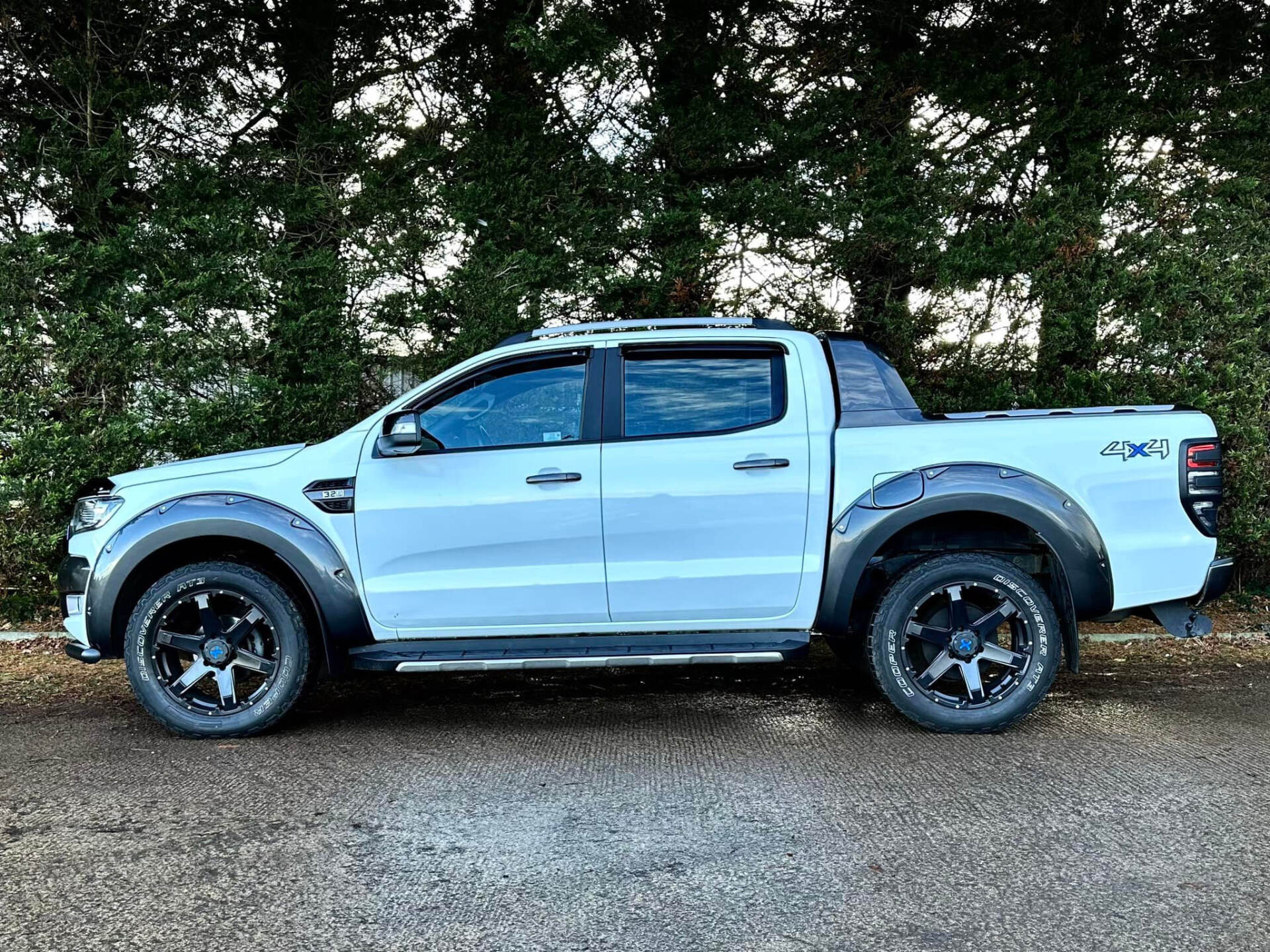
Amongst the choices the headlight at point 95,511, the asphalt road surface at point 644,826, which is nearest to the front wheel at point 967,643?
the asphalt road surface at point 644,826

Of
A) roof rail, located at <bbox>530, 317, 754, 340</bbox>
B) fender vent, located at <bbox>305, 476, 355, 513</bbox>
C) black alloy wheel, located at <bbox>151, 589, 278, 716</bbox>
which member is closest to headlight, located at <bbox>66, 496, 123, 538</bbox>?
black alloy wheel, located at <bbox>151, 589, 278, 716</bbox>

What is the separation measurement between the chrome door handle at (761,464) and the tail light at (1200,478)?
1.89m

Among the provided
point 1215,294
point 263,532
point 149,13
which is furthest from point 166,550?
point 1215,294

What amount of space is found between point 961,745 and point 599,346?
2622mm

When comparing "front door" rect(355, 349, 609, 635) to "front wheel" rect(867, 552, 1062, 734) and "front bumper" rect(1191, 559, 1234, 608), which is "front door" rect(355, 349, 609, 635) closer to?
"front wheel" rect(867, 552, 1062, 734)

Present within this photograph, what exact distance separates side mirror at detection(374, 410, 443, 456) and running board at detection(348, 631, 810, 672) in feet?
3.14

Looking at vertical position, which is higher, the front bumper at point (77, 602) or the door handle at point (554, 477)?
the door handle at point (554, 477)

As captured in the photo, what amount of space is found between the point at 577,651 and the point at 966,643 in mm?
1878

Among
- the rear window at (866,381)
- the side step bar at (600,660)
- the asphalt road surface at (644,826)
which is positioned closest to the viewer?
the asphalt road surface at (644,826)

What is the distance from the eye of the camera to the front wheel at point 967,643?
492 centimetres

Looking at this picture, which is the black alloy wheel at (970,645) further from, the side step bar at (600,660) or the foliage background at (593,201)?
the foliage background at (593,201)

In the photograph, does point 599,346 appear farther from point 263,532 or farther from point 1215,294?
point 1215,294

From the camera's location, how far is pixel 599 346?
5297mm

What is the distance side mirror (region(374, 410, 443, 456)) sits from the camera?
4930 mm
